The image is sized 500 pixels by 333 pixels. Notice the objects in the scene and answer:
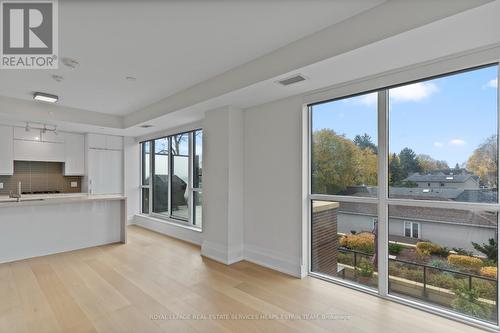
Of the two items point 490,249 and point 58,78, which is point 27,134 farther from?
point 490,249

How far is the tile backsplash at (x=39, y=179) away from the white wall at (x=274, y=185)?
478 centimetres

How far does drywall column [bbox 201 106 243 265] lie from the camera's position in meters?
3.98

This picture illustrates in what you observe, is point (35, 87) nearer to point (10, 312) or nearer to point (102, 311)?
point (10, 312)

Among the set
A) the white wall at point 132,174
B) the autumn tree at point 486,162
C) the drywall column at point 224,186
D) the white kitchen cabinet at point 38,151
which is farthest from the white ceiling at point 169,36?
the white wall at point 132,174

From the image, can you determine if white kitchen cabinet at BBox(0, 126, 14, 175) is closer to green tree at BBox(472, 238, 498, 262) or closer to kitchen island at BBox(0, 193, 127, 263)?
kitchen island at BBox(0, 193, 127, 263)

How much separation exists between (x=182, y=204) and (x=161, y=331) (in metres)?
3.69

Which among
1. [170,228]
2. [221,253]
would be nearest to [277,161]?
[221,253]

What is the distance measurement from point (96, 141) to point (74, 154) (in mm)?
549

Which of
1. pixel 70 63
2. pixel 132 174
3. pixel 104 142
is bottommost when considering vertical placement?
pixel 132 174

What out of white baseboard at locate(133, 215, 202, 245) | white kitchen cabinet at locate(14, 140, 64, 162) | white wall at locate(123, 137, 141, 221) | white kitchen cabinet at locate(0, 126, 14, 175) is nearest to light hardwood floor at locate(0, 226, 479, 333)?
white baseboard at locate(133, 215, 202, 245)

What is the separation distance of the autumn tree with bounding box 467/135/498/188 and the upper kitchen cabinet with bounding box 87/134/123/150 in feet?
22.7

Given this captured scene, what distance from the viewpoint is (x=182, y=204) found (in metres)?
5.78

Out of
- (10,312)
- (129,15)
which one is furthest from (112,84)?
(10,312)

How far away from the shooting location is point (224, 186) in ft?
13.2
